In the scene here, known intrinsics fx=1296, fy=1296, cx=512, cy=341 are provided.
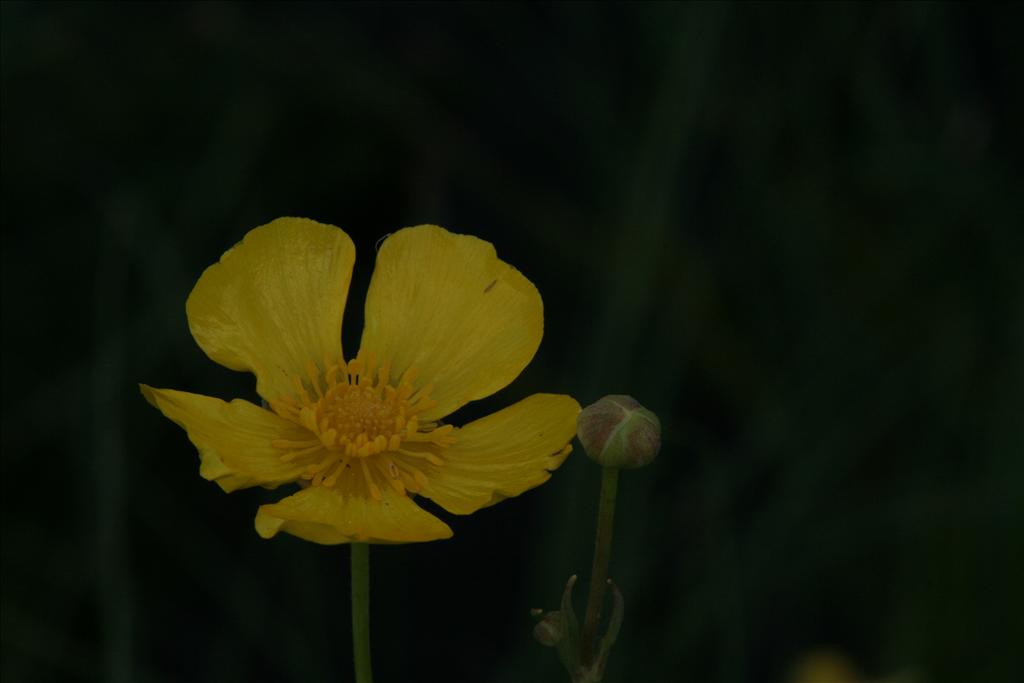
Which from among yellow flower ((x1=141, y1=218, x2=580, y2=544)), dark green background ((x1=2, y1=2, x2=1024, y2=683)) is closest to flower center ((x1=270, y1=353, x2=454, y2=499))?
yellow flower ((x1=141, y1=218, x2=580, y2=544))

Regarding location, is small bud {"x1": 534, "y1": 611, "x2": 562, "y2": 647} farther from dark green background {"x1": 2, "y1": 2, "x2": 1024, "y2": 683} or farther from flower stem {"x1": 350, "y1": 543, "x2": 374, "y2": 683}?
dark green background {"x1": 2, "y1": 2, "x2": 1024, "y2": 683}

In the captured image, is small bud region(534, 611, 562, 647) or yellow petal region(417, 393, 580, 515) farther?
yellow petal region(417, 393, 580, 515)

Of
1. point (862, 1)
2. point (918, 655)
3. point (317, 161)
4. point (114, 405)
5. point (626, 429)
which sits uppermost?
point (862, 1)

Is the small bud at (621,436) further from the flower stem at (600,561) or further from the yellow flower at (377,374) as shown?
the yellow flower at (377,374)

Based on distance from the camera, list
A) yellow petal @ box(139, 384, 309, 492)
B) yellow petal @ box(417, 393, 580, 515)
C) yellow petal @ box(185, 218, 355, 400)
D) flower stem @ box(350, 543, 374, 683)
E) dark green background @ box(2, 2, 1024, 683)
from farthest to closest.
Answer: dark green background @ box(2, 2, 1024, 683) < yellow petal @ box(185, 218, 355, 400) < yellow petal @ box(417, 393, 580, 515) < yellow petal @ box(139, 384, 309, 492) < flower stem @ box(350, 543, 374, 683)

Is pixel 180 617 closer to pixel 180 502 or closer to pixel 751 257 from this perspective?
pixel 180 502

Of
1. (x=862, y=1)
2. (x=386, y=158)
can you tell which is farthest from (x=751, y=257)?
(x=386, y=158)

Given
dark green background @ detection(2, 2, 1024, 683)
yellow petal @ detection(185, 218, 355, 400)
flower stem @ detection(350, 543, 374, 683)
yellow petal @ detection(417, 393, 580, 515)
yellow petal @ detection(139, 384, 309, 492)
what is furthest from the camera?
dark green background @ detection(2, 2, 1024, 683)
